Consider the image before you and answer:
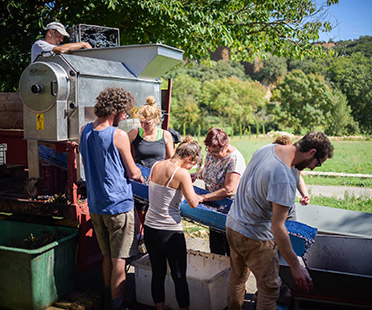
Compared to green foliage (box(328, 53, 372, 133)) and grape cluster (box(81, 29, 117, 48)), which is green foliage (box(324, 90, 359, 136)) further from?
grape cluster (box(81, 29, 117, 48))

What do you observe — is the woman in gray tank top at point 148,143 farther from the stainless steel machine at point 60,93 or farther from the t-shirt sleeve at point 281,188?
the t-shirt sleeve at point 281,188

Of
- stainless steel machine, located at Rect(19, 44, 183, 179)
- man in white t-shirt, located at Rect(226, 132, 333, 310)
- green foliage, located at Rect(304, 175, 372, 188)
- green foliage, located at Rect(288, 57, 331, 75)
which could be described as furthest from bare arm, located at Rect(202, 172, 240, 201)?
green foliage, located at Rect(288, 57, 331, 75)

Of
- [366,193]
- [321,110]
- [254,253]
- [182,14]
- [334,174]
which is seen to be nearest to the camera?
[254,253]

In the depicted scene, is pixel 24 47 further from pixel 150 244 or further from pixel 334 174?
pixel 334 174

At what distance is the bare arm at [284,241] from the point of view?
2639mm

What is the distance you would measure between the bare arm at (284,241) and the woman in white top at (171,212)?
80 centimetres

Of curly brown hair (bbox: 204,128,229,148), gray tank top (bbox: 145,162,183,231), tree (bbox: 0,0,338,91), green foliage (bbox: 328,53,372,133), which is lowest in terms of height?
gray tank top (bbox: 145,162,183,231)

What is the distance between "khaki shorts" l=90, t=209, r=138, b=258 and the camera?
11.4 ft

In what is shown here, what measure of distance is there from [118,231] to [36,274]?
878 millimetres

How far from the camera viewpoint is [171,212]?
3275 millimetres

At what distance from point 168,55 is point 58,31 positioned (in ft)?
4.60

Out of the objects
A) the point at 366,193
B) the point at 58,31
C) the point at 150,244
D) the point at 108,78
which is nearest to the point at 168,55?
the point at 108,78

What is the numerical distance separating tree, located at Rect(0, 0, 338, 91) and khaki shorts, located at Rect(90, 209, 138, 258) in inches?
201

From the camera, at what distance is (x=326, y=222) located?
504 cm
